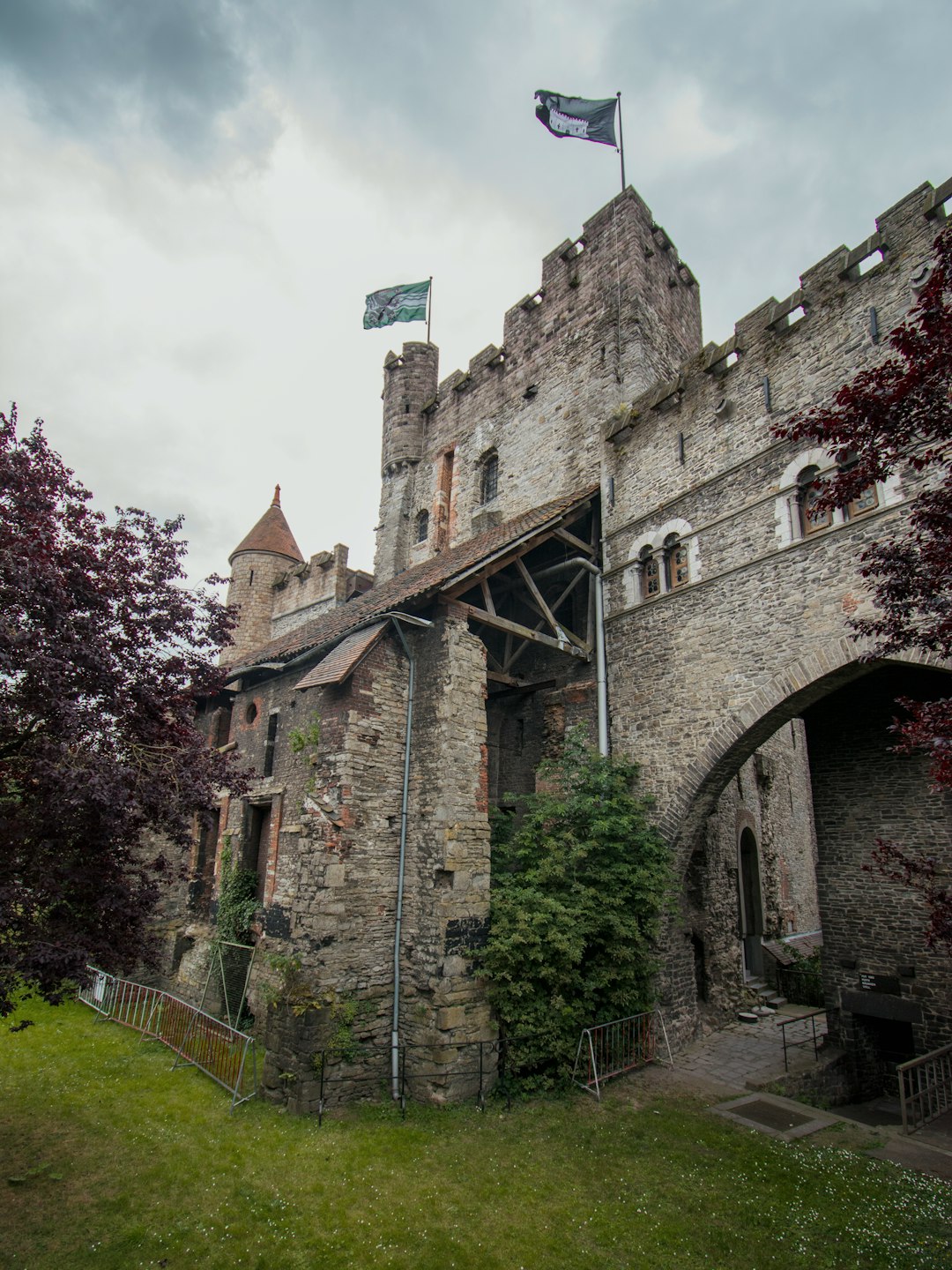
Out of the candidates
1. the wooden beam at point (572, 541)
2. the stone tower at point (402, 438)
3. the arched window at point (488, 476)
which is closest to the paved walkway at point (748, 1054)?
the wooden beam at point (572, 541)

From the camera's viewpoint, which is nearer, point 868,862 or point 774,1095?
point 774,1095

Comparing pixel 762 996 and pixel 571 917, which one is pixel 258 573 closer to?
pixel 571 917

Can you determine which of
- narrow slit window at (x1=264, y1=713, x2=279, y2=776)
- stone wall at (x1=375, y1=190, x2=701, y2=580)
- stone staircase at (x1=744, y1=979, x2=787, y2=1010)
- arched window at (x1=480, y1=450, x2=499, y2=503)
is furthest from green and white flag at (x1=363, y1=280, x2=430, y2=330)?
stone staircase at (x1=744, y1=979, x2=787, y2=1010)

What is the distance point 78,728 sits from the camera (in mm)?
5957

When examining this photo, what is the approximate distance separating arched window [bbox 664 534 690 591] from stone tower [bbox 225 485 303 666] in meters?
17.3

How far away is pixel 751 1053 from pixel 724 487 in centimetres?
938

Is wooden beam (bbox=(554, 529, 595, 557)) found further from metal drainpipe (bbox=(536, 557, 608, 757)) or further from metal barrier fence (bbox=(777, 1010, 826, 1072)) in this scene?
metal barrier fence (bbox=(777, 1010, 826, 1072))

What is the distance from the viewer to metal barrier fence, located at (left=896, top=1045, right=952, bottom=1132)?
8610 mm

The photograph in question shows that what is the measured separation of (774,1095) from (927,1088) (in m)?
1.92

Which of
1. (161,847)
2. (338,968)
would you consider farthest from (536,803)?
(161,847)

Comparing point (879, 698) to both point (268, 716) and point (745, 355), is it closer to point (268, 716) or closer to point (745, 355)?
point (745, 355)

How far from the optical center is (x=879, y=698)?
1196 cm

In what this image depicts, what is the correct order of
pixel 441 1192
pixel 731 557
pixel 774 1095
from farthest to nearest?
1. pixel 731 557
2. pixel 774 1095
3. pixel 441 1192

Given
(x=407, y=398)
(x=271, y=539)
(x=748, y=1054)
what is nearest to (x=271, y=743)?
(x=748, y=1054)
